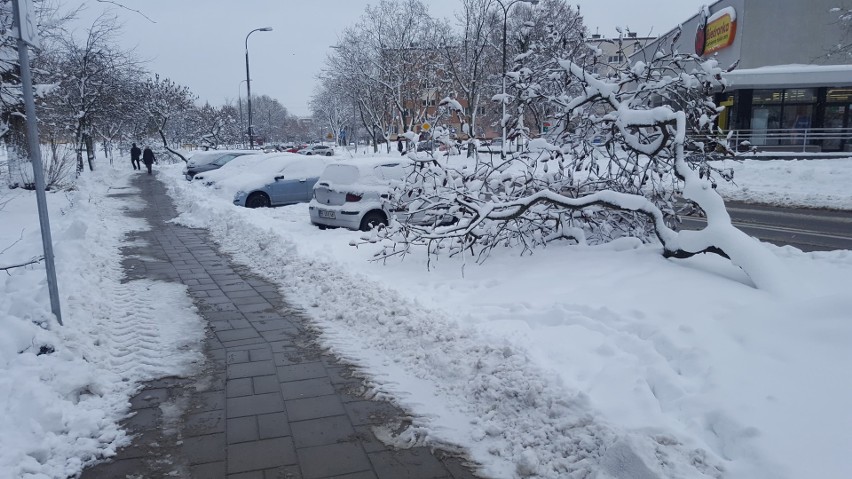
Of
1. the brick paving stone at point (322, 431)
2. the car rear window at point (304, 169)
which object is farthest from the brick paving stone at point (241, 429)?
the car rear window at point (304, 169)

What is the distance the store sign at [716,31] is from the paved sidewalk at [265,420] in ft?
97.5

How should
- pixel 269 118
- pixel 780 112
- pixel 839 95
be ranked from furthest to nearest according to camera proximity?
pixel 269 118
pixel 780 112
pixel 839 95

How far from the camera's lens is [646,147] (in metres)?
6.98

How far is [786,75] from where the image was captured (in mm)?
28344

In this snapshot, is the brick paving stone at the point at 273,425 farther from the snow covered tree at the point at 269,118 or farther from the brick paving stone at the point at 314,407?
the snow covered tree at the point at 269,118

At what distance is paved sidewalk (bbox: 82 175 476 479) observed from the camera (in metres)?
3.50

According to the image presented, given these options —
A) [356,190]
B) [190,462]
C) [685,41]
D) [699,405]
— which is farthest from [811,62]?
[190,462]

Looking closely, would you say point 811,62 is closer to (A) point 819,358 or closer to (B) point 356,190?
(B) point 356,190

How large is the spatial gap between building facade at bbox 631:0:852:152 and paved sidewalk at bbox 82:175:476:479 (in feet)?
87.3

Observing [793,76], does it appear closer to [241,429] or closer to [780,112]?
[780,112]

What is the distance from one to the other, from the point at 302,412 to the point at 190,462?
871 millimetres

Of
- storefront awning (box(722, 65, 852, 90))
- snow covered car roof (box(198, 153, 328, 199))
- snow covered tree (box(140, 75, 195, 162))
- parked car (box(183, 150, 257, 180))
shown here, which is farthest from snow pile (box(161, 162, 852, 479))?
snow covered tree (box(140, 75, 195, 162))

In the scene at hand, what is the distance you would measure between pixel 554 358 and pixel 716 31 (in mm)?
32618

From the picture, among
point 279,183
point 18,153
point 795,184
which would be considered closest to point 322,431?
point 279,183
